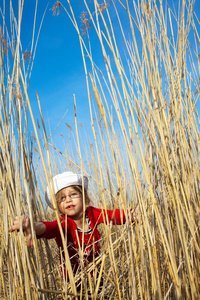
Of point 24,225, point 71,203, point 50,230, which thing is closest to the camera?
point 24,225

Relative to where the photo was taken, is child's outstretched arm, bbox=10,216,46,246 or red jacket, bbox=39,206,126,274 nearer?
child's outstretched arm, bbox=10,216,46,246

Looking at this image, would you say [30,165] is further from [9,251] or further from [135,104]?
[135,104]

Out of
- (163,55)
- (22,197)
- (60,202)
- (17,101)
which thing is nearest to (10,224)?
(22,197)

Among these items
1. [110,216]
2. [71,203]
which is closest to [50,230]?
[71,203]

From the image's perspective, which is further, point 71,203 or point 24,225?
point 71,203

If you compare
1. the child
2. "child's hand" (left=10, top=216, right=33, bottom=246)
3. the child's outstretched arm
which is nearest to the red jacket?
the child

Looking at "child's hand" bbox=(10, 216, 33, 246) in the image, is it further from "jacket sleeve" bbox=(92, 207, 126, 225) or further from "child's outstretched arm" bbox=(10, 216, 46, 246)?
"jacket sleeve" bbox=(92, 207, 126, 225)

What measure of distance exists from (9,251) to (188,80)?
0.85m

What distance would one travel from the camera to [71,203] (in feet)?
4.20

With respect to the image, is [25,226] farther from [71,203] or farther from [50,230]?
[71,203]

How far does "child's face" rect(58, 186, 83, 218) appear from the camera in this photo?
4.18 ft

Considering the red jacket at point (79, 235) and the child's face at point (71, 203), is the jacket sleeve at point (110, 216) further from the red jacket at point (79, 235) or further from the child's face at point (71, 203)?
the child's face at point (71, 203)

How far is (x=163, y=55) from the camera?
34.4 inches

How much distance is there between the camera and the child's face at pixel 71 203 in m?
1.27
